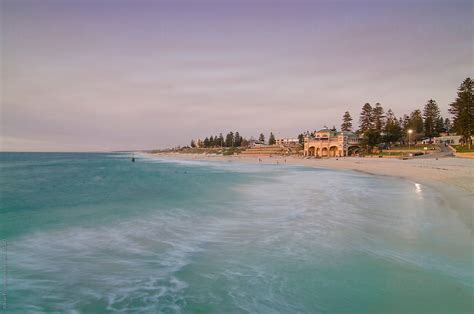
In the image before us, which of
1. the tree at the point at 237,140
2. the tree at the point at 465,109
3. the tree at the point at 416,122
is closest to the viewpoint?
the tree at the point at 465,109

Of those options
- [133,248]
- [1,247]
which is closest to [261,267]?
[133,248]

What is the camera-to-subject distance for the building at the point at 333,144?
86625 millimetres

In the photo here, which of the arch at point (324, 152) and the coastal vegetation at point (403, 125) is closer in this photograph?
the coastal vegetation at point (403, 125)

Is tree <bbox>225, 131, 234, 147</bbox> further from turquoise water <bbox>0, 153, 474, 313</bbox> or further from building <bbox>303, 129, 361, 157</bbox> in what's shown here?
turquoise water <bbox>0, 153, 474, 313</bbox>

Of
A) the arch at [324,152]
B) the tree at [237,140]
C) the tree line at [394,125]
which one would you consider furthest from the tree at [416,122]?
the tree at [237,140]

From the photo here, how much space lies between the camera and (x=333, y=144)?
88625 millimetres

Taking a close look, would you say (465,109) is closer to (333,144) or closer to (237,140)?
(333,144)

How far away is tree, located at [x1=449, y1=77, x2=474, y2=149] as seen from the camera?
5597 cm

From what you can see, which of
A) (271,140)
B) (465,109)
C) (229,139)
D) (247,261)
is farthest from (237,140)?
(247,261)

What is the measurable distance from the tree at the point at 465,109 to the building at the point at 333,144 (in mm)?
28905

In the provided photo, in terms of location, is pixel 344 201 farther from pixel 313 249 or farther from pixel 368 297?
pixel 368 297

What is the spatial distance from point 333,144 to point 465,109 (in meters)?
36.0

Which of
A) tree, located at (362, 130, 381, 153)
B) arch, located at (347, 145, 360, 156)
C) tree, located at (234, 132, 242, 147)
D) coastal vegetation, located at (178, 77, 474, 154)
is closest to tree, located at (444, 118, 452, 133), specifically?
coastal vegetation, located at (178, 77, 474, 154)

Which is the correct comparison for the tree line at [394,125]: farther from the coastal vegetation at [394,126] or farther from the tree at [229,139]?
the tree at [229,139]
